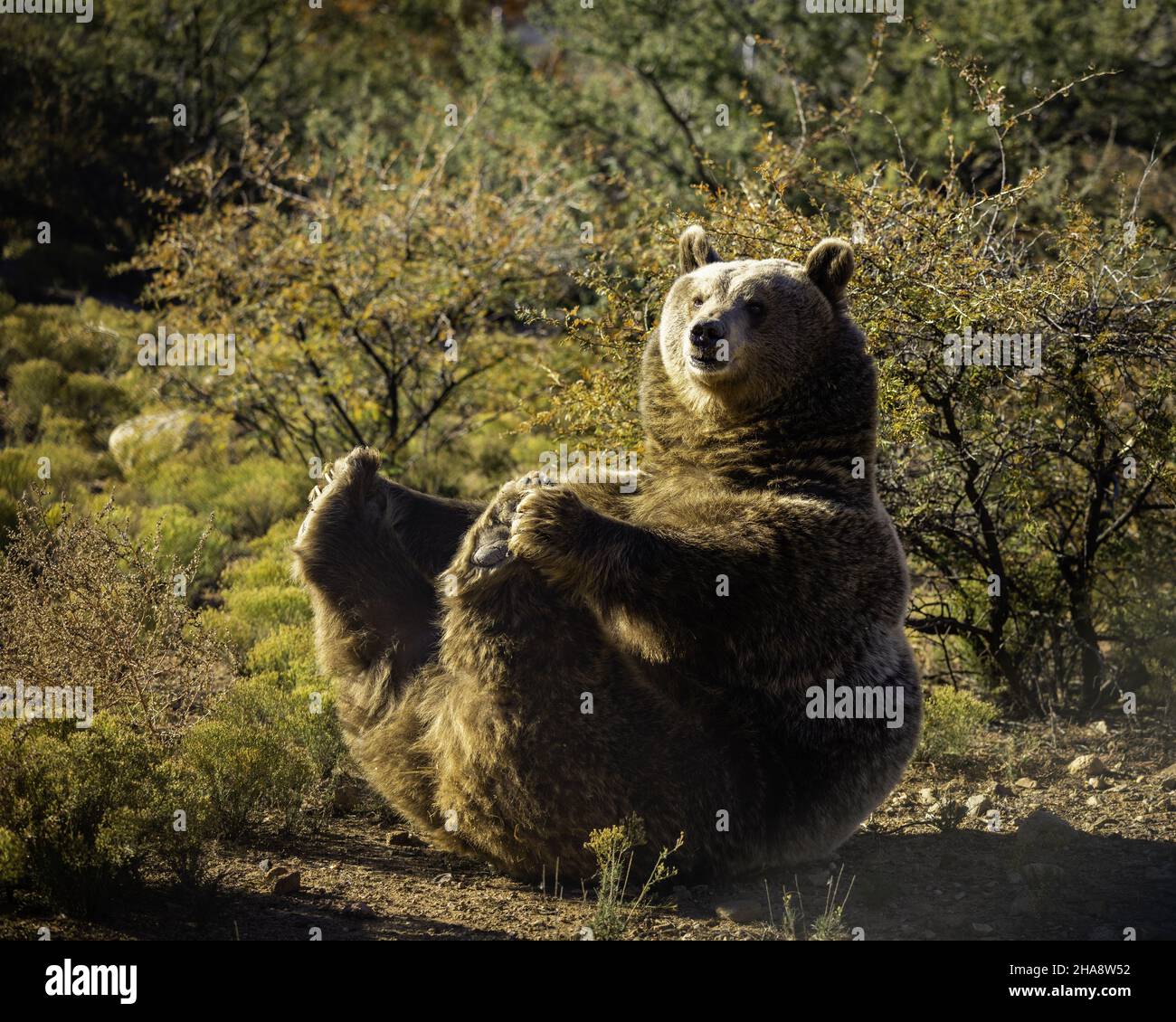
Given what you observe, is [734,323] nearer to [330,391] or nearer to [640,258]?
[640,258]

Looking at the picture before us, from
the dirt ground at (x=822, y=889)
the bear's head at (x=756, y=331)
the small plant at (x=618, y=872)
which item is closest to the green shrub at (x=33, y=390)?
the dirt ground at (x=822, y=889)

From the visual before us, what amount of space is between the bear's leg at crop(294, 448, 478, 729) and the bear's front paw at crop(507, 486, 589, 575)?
3.00ft

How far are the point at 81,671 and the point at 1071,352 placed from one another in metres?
5.26

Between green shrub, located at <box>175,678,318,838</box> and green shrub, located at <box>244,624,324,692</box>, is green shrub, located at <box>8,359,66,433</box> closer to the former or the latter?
green shrub, located at <box>244,624,324,692</box>

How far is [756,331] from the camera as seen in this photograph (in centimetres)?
472

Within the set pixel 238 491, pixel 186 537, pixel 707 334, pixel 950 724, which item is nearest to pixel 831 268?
pixel 707 334

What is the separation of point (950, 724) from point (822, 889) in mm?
1937

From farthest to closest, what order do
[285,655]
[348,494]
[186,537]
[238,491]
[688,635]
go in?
[238,491] → [186,537] → [285,655] → [348,494] → [688,635]

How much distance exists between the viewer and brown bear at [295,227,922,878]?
13.5 feet

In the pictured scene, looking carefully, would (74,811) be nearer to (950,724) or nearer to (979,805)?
(979,805)

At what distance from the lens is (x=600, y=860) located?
4309 millimetres

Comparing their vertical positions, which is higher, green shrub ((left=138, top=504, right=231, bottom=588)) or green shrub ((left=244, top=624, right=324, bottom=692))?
green shrub ((left=138, top=504, right=231, bottom=588))

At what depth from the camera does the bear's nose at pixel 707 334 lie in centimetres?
453

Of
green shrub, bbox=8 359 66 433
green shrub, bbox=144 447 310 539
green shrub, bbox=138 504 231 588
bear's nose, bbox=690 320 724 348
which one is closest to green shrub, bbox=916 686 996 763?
bear's nose, bbox=690 320 724 348
